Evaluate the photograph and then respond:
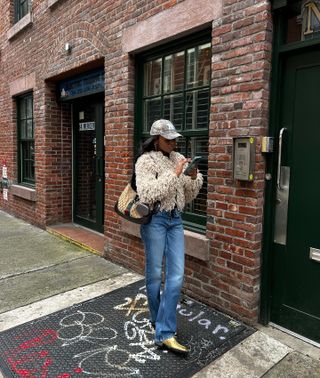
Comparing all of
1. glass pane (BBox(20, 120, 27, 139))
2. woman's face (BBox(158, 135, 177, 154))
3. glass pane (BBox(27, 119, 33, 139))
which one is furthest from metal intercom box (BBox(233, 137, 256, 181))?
glass pane (BBox(20, 120, 27, 139))

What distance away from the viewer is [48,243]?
5895 mm

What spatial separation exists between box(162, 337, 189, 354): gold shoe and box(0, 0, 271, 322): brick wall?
0.76m

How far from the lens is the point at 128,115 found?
15.0 feet

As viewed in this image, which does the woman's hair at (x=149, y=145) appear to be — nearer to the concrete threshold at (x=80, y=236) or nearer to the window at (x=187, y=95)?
the window at (x=187, y=95)

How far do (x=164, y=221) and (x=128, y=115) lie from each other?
7.08 ft

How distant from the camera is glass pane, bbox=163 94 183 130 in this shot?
4.09 meters

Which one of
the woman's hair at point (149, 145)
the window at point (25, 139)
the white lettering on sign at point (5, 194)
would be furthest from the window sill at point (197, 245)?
the white lettering on sign at point (5, 194)

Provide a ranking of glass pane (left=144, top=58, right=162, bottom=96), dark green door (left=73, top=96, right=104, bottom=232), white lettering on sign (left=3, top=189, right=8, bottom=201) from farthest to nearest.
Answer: white lettering on sign (left=3, top=189, right=8, bottom=201)
dark green door (left=73, top=96, right=104, bottom=232)
glass pane (left=144, top=58, right=162, bottom=96)

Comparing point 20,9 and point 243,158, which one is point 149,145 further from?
point 20,9

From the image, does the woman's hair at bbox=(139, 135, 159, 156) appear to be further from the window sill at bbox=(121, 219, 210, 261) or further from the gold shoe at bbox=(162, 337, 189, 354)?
the gold shoe at bbox=(162, 337, 189, 354)

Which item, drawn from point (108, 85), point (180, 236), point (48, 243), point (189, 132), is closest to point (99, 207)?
point (48, 243)

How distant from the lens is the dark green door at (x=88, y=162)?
19.8 ft

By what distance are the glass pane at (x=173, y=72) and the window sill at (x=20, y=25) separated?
4.06 m

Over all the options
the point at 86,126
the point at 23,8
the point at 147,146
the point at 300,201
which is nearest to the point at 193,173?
the point at 147,146
